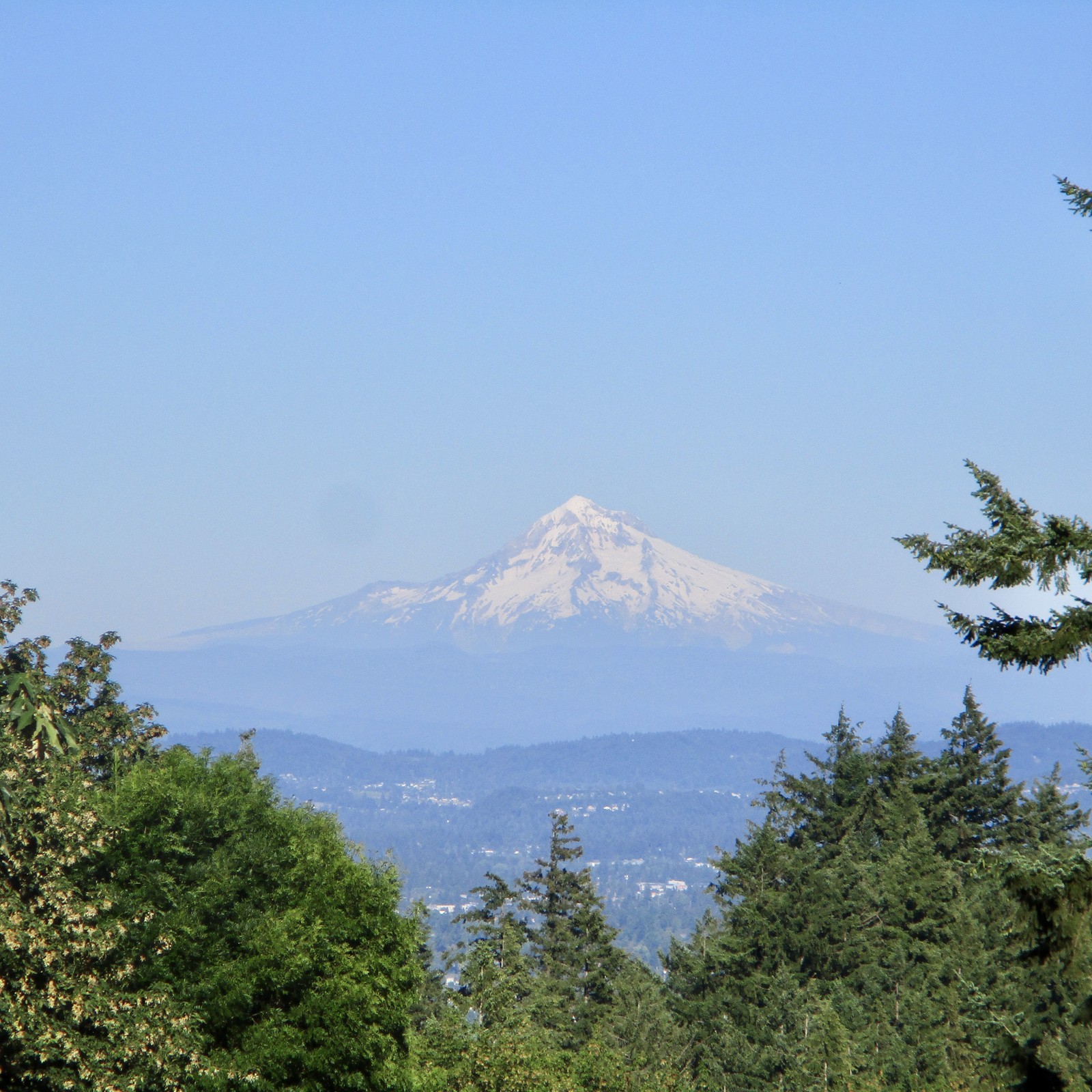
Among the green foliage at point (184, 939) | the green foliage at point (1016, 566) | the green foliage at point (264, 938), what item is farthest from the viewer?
the green foliage at point (264, 938)

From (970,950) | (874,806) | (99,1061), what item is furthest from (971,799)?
(99,1061)

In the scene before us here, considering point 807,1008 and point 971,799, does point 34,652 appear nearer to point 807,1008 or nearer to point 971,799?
point 807,1008

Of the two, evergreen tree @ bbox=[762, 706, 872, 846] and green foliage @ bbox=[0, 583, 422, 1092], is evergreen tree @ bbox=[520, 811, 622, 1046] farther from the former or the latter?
green foliage @ bbox=[0, 583, 422, 1092]

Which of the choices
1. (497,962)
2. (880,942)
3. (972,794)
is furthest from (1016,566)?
(972,794)

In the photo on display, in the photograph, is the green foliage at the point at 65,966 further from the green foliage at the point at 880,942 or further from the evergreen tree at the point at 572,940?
the evergreen tree at the point at 572,940

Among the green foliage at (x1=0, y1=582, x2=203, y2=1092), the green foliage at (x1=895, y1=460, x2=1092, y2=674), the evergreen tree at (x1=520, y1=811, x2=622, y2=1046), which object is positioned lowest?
the evergreen tree at (x1=520, y1=811, x2=622, y2=1046)

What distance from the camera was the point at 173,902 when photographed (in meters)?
32.6

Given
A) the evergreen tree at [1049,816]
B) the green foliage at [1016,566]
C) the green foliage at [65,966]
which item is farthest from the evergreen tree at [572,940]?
the green foliage at [1016,566]

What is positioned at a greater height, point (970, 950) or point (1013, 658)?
point (1013, 658)

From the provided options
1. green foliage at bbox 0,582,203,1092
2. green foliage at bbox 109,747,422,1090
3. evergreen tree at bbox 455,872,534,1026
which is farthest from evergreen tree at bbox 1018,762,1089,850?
green foliage at bbox 0,582,203,1092

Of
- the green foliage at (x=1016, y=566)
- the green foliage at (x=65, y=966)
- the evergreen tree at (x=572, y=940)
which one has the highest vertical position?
the green foliage at (x=1016, y=566)

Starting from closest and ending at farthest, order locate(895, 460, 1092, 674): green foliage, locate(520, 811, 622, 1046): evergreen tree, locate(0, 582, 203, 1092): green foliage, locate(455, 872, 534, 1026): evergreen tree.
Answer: locate(895, 460, 1092, 674): green foliage
locate(0, 582, 203, 1092): green foliage
locate(455, 872, 534, 1026): evergreen tree
locate(520, 811, 622, 1046): evergreen tree

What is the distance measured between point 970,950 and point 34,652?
35.9 m

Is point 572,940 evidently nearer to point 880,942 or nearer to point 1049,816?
point 880,942
